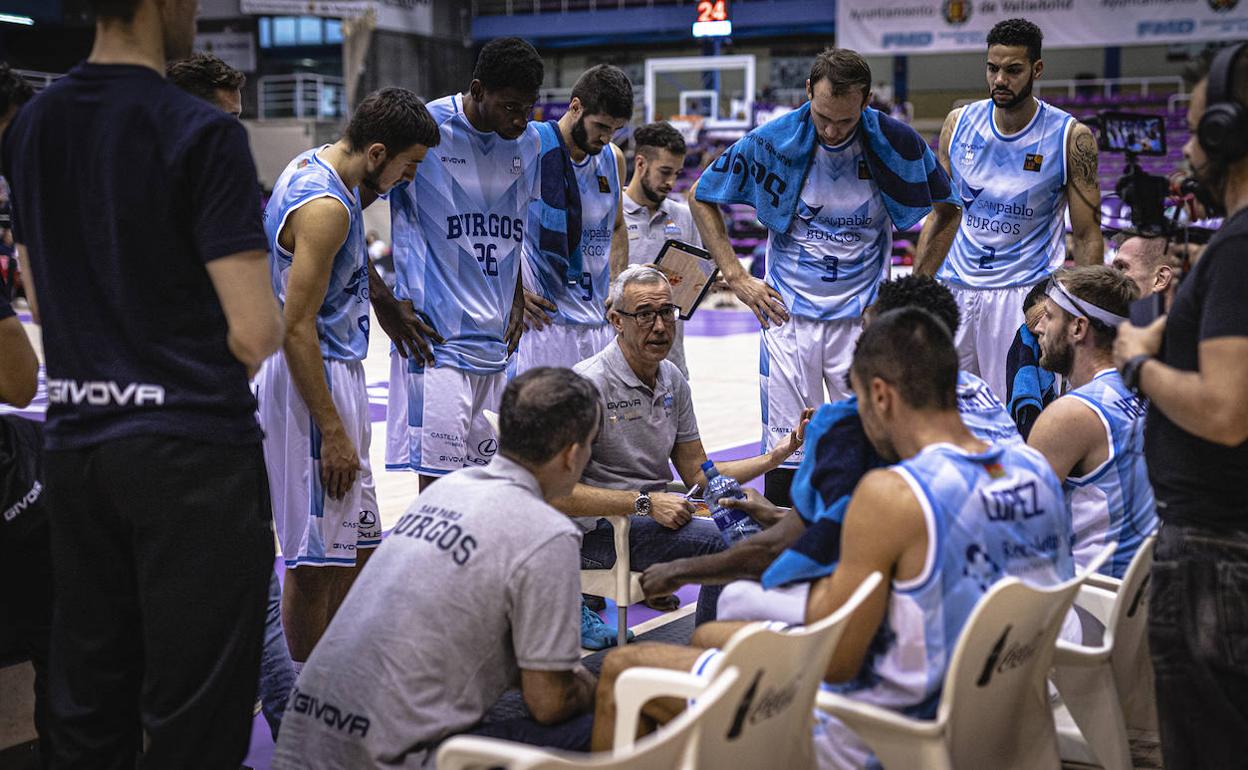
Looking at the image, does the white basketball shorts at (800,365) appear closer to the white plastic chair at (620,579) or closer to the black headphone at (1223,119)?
the white plastic chair at (620,579)

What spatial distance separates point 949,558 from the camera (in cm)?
247

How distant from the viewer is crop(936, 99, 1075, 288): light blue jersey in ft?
18.5

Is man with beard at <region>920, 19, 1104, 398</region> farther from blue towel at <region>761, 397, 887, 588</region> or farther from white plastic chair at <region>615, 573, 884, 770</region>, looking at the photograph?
white plastic chair at <region>615, 573, 884, 770</region>

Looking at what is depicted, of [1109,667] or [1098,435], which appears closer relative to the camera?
[1109,667]

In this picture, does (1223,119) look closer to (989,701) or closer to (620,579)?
(989,701)

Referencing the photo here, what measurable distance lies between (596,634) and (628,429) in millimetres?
856

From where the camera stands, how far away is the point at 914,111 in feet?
99.7

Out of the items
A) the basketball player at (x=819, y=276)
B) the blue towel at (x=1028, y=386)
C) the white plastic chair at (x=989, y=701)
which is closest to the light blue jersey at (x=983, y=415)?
the white plastic chair at (x=989, y=701)

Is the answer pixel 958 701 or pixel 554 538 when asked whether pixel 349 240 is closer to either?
pixel 554 538

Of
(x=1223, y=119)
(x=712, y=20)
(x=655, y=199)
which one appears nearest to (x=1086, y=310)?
(x=1223, y=119)

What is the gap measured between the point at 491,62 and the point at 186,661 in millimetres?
2748

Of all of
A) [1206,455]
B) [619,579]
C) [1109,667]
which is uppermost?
[1206,455]

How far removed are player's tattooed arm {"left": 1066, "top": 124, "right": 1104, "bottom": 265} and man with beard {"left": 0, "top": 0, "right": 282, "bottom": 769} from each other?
4160mm

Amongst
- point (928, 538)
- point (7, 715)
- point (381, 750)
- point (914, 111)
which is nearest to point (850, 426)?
point (928, 538)
